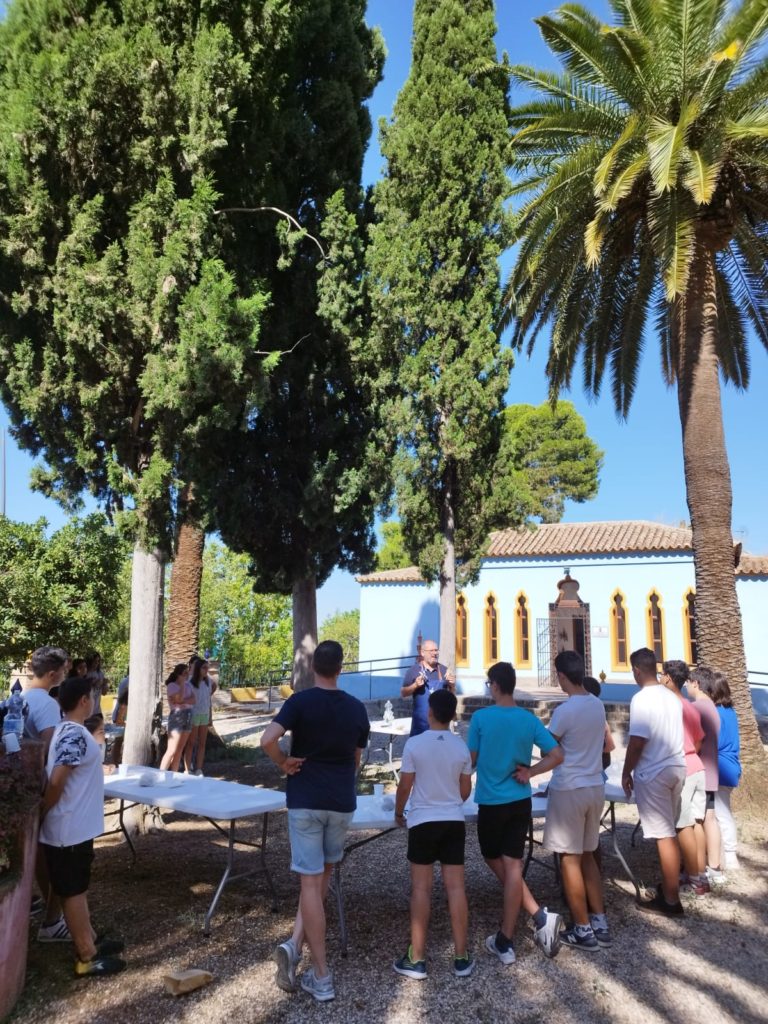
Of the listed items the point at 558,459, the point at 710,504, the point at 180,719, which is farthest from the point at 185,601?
the point at 558,459

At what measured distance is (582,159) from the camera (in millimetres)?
9883

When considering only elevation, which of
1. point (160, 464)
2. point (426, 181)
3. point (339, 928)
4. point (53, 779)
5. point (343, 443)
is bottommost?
point (339, 928)

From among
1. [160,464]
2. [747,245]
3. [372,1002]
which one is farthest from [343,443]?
[372,1002]

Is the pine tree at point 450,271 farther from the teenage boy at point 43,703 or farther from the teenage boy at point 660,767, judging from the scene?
the teenage boy at point 43,703

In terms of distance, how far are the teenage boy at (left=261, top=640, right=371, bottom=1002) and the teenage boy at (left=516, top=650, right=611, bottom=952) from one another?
1395 mm

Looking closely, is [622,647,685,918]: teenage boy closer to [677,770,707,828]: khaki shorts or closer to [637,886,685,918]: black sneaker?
[637,886,685,918]: black sneaker

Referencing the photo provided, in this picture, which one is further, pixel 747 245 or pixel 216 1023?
pixel 747 245

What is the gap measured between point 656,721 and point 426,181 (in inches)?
433

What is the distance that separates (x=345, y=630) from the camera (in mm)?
48906

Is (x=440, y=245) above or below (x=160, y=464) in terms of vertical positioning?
above

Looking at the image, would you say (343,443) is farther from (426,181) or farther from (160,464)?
(426,181)

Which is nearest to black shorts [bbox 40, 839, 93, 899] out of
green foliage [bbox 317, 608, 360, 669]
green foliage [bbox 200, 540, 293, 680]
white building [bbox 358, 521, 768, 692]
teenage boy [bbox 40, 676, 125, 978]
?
teenage boy [bbox 40, 676, 125, 978]

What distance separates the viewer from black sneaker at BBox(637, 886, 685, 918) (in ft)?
15.7

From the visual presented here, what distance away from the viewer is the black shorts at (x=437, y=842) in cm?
389
